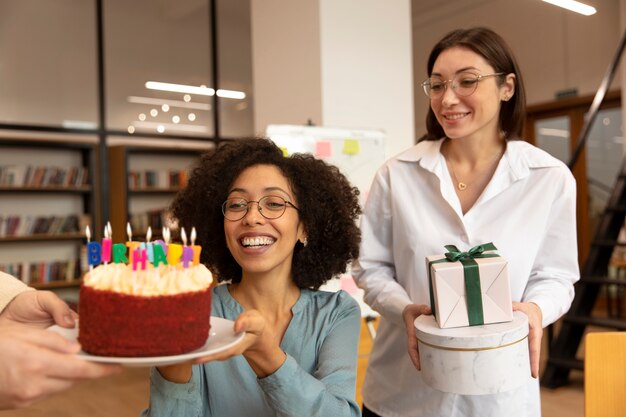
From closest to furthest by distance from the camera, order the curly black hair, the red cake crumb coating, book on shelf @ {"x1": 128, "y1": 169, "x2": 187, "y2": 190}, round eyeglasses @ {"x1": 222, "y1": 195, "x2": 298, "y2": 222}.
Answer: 1. the red cake crumb coating
2. round eyeglasses @ {"x1": 222, "y1": 195, "x2": 298, "y2": 222}
3. the curly black hair
4. book on shelf @ {"x1": 128, "y1": 169, "x2": 187, "y2": 190}

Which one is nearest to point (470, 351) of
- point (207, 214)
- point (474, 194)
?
point (474, 194)

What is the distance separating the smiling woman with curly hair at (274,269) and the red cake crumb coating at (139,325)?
23 cm

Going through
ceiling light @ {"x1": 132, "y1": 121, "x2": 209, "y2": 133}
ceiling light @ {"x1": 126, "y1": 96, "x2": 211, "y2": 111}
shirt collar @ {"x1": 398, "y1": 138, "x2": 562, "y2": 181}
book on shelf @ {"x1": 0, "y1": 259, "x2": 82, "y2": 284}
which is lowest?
book on shelf @ {"x1": 0, "y1": 259, "x2": 82, "y2": 284}

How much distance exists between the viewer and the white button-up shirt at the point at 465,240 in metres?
1.50

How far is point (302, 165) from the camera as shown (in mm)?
1525

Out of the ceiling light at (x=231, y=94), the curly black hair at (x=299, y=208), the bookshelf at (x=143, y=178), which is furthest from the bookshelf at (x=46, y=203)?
the curly black hair at (x=299, y=208)

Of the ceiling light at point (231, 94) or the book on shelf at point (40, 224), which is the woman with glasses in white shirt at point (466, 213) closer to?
the book on shelf at point (40, 224)

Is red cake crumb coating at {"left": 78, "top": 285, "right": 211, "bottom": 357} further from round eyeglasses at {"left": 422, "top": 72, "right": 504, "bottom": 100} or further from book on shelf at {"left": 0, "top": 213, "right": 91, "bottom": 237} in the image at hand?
book on shelf at {"left": 0, "top": 213, "right": 91, "bottom": 237}

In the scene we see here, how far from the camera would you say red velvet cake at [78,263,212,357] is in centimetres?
87

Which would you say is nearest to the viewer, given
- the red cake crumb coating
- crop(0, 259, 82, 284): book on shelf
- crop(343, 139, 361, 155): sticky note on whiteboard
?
the red cake crumb coating

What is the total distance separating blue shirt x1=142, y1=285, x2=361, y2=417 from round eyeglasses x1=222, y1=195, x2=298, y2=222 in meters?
0.21

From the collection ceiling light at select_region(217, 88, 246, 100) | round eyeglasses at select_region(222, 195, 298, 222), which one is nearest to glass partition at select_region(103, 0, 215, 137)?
ceiling light at select_region(217, 88, 246, 100)

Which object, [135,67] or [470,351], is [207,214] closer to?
[470,351]

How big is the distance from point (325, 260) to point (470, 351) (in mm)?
481
